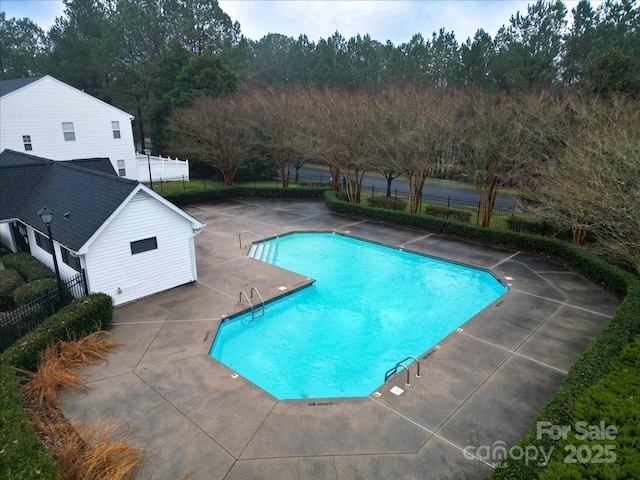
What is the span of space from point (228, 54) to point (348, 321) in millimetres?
42450

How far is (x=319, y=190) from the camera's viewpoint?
31.3 m

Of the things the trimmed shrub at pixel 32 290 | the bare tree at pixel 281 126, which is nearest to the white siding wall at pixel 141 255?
the trimmed shrub at pixel 32 290

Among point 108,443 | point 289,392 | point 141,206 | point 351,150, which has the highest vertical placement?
point 351,150

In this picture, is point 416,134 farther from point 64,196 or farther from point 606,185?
point 64,196

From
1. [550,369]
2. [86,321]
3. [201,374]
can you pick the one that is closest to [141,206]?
[86,321]

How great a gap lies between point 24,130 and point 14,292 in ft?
60.3

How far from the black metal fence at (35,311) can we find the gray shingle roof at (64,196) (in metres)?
1.42

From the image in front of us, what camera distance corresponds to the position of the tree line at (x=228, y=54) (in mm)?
35875

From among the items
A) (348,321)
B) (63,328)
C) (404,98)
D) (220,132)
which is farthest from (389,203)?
(63,328)

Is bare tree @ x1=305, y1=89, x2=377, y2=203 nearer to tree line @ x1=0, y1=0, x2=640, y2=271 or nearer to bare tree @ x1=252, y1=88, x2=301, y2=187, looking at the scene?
tree line @ x1=0, y1=0, x2=640, y2=271

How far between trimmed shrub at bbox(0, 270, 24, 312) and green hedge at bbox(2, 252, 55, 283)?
0.31m

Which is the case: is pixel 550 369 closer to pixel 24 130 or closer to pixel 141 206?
pixel 141 206

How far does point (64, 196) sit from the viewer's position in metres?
15.2

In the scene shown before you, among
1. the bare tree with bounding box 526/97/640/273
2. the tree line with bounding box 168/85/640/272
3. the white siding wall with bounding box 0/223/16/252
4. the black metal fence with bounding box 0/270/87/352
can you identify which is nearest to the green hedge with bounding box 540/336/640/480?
the bare tree with bounding box 526/97/640/273
